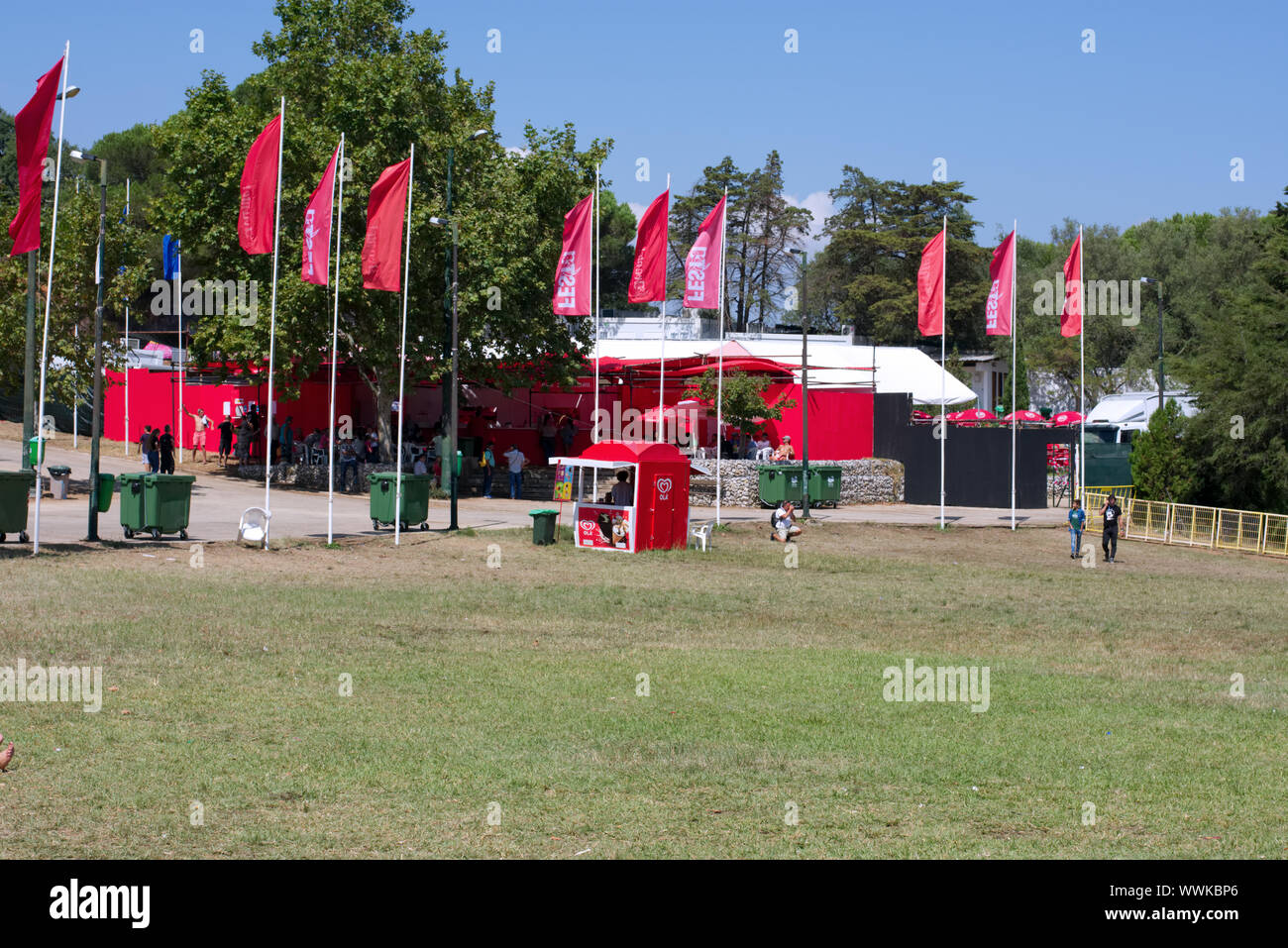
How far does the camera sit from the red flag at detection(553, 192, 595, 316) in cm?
3156

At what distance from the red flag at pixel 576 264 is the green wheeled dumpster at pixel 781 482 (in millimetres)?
11374

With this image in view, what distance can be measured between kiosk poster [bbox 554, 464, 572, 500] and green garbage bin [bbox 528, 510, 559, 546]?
3.94 feet

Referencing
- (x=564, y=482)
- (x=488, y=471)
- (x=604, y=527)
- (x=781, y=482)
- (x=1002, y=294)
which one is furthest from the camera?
(x=488, y=471)

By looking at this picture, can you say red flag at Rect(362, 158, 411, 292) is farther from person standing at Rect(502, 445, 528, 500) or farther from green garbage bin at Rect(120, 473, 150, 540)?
person standing at Rect(502, 445, 528, 500)

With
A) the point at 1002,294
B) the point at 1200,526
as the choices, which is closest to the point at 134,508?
the point at 1002,294

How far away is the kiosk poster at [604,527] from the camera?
28453 mm

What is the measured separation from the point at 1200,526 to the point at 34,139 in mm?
32336

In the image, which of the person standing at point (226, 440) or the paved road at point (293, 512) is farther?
the person standing at point (226, 440)

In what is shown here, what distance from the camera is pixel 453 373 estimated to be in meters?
31.2

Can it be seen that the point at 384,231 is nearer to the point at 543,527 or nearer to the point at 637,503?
the point at 543,527

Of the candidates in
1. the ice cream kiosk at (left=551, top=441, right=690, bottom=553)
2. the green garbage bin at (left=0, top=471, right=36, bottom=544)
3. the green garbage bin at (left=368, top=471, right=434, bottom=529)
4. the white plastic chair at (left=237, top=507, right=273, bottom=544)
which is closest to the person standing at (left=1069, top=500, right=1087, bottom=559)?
the ice cream kiosk at (left=551, top=441, right=690, bottom=553)

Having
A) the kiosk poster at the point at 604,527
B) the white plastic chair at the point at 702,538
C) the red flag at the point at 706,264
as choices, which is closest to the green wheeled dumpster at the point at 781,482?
the red flag at the point at 706,264

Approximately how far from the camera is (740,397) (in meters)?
44.8

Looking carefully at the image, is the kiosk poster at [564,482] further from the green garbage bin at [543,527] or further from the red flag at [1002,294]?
the red flag at [1002,294]
